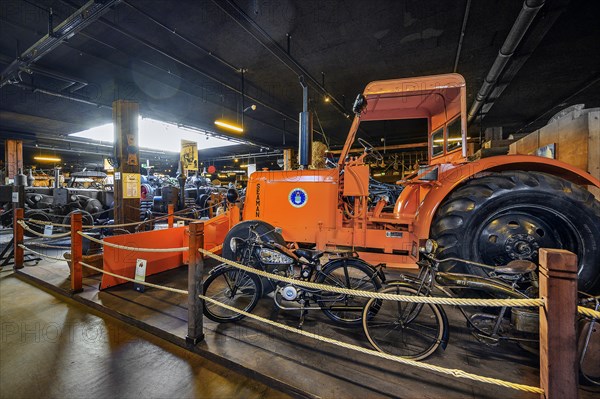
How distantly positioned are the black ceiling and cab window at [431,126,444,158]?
7.47 feet

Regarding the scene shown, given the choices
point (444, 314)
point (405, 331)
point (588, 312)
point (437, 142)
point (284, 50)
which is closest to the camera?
point (588, 312)

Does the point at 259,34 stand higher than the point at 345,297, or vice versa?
the point at 259,34

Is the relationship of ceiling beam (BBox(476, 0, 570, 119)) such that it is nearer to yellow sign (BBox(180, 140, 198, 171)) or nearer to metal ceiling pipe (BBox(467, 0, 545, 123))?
metal ceiling pipe (BBox(467, 0, 545, 123))

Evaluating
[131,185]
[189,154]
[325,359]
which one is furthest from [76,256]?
[189,154]

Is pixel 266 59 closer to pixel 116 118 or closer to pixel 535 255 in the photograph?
pixel 116 118

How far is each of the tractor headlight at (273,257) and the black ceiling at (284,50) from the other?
13.6ft

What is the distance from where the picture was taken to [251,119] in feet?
33.6

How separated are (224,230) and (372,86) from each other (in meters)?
3.43

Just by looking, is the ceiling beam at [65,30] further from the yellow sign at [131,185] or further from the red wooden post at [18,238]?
the red wooden post at [18,238]

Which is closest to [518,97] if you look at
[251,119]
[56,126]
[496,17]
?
[496,17]

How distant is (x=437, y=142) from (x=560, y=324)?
10.6 ft

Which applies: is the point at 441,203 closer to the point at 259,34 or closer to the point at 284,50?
the point at 284,50

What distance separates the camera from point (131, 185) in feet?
18.4

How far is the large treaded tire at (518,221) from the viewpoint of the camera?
89.7 inches
